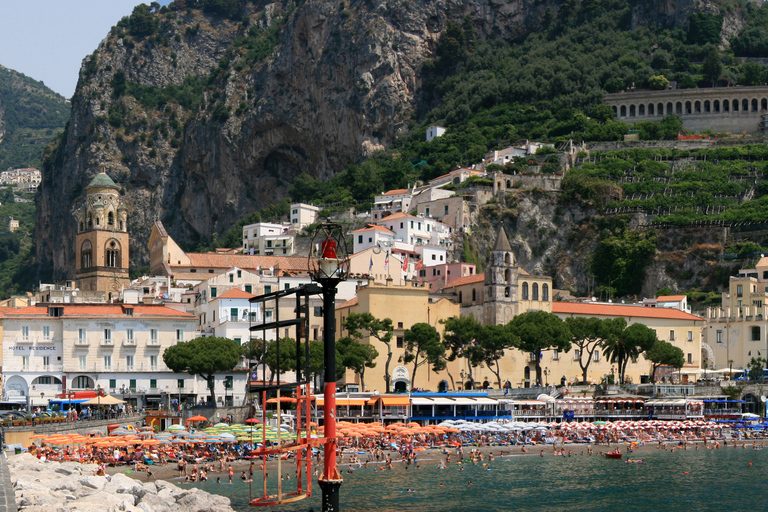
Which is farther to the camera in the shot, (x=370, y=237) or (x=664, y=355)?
(x=370, y=237)

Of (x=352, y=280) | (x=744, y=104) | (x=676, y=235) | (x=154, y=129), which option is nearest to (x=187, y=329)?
(x=352, y=280)

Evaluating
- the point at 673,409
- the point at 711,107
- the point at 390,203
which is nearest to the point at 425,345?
the point at 673,409

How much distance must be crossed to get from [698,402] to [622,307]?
618 inches

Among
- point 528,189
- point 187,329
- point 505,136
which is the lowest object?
point 187,329

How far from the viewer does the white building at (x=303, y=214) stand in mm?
133900

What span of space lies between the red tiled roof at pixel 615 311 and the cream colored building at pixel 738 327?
3716 mm

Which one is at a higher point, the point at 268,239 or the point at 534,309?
the point at 268,239

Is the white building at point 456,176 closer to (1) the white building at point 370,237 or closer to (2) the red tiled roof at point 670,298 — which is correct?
(1) the white building at point 370,237

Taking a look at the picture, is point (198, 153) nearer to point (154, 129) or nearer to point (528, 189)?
point (154, 129)

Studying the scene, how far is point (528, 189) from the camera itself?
123375 millimetres

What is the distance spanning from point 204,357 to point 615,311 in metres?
39.5

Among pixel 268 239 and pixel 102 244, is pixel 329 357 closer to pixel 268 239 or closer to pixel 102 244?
pixel 102 244

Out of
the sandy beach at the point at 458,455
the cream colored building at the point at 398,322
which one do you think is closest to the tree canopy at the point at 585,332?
the cream colored building at the point at 398,322

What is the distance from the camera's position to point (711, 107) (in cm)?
14212
